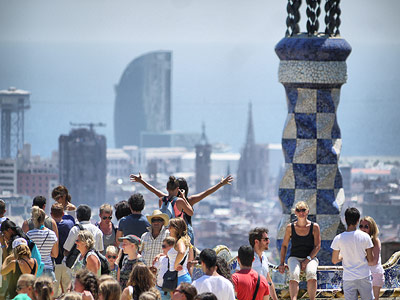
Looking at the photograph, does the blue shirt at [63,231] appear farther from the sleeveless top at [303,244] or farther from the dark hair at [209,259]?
the dark hair at [209,259]

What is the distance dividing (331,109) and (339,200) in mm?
1129

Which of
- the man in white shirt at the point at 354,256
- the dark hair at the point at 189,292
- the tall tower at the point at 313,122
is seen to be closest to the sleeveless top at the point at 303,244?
the man in white shirt at the point at 354,256

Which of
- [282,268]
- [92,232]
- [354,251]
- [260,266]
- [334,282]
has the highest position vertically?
[92,232]

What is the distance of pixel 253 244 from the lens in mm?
8539

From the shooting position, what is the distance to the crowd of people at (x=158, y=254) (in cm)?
762

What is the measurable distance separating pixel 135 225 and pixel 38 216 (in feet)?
3.22

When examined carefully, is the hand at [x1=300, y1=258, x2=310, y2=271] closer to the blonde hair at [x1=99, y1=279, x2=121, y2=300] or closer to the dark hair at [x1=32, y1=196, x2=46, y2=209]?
the dark hair at [x1=32, y1=196, x2=46, y2=209]

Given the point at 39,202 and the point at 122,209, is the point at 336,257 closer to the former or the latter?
the point at 122,209

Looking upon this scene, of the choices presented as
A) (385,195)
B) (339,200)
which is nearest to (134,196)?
(339,200)

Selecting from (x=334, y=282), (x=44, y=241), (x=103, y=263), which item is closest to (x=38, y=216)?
(x=44, y=241)

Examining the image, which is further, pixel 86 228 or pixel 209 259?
pixel 86 228

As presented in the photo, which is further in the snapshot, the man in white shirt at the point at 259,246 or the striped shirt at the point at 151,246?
the striped shirt at the point at 151,246

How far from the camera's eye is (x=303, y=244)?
934cm

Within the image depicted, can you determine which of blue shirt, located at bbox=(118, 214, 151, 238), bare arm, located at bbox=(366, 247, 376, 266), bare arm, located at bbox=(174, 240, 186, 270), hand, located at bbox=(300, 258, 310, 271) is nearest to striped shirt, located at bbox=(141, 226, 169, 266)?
blue shirt, located at bbox=(118, 214, 151, 238)
